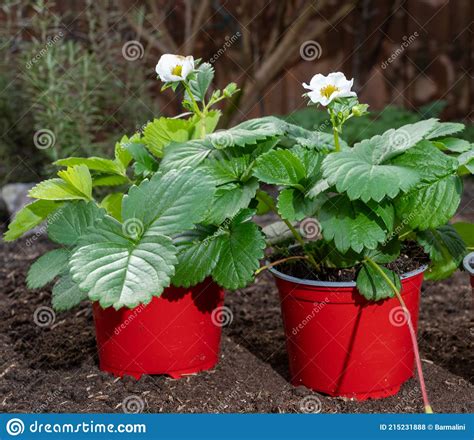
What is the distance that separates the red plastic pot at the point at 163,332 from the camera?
2.14 meters

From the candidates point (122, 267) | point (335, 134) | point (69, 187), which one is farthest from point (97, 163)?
point (335, 134)

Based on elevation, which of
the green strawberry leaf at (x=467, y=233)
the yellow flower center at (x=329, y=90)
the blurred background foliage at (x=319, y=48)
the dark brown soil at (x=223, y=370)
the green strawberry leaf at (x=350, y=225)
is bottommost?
the dark brown soil at (x=223, y=370)

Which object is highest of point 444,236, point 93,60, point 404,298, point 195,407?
point 93,60

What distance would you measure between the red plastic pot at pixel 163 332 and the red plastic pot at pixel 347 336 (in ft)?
0.74

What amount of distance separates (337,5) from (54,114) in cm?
232

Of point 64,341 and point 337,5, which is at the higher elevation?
point 337,5

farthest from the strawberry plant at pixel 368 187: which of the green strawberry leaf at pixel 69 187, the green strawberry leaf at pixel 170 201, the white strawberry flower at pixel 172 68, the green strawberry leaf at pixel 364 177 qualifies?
the green strawberry leaf at pixel 69 187

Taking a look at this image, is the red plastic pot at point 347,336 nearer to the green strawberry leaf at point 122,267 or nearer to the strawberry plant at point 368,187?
the strawberry plant at point 368,187

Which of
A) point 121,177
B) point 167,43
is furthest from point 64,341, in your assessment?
point 167,43

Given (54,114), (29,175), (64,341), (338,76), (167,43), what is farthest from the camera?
(167,43)

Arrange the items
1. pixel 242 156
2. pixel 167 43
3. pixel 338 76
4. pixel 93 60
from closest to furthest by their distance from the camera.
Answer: pixel 338 76
pixel 242 156
pixel 93 60
pixel 167 43

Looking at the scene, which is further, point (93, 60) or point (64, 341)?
point (93, 60)

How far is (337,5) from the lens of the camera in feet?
17.4

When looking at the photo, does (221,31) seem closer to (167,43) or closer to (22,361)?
(167,43)
